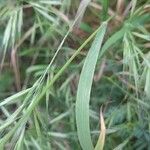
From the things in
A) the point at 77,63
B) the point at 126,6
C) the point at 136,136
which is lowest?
the point at 136,136

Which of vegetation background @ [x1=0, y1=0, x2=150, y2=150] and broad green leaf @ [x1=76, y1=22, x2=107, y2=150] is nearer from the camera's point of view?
broad green leaf @ [x1=76, y1=22, x2=107, y2=150]

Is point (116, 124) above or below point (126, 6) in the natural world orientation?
below

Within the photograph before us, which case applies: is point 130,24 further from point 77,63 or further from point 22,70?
point 22,70

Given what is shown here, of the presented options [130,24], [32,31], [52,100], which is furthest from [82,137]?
[32,31]

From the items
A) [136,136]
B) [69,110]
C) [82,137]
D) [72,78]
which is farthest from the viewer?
[72,78]

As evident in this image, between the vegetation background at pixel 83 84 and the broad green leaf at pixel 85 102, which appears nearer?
the broad green leaf at pixel 85 102

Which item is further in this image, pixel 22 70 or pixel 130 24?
pixel 22 70

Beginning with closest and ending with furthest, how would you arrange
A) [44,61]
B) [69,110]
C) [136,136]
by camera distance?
1. [136,136]
2. [69,110]
3. [44,61]
